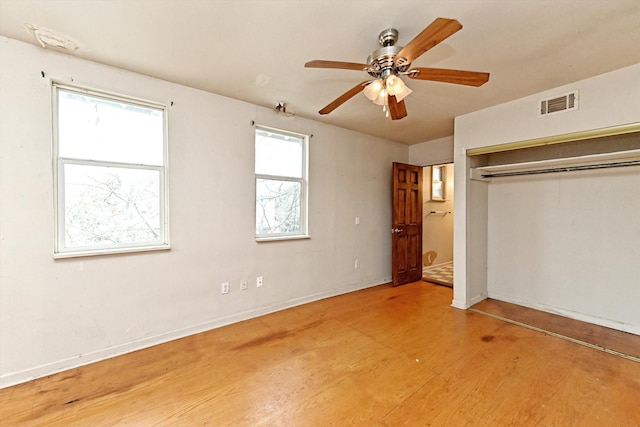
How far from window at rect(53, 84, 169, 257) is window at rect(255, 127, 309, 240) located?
1.06m

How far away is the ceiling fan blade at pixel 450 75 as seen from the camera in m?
1.73

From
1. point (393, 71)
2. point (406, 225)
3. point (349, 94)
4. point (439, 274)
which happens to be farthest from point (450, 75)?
point (439, 274)

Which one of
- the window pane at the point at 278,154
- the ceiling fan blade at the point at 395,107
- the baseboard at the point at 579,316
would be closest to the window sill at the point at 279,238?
the window pane at the point at 278,154

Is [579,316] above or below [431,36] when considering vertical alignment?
below

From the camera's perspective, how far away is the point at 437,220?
19.7 ft

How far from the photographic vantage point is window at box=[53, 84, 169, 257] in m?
2.24

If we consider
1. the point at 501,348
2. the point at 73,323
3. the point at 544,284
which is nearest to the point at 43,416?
the point at 73,323

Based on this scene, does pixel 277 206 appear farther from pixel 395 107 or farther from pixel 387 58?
pixel 387 58

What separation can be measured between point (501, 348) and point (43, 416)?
3.47 metres

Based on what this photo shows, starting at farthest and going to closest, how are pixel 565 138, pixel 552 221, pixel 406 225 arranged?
pixel 406 225, pixel 552 221, pixel 565 138

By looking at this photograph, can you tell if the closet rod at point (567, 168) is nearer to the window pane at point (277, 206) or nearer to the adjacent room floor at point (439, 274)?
the adjacent room floor at point (439, 274)

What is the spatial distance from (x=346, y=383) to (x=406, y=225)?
10.4 feet

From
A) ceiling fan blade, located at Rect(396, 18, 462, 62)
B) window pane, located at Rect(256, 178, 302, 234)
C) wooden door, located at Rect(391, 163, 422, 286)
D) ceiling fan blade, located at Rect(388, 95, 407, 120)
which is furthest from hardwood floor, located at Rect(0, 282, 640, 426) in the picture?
ceiling fan blade, located at Rect(396, 18, 462, 62)

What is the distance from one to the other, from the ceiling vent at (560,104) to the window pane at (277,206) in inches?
112
